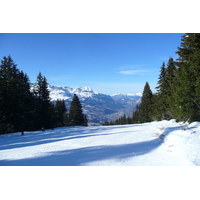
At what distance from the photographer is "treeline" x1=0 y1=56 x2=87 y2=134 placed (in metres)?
17.1

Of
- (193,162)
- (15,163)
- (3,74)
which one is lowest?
(15,163)

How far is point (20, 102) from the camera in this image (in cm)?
1855

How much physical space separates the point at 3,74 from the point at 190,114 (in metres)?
25.0

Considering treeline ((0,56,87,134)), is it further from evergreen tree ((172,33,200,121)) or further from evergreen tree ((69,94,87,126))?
evergreen tree ((172,33,200,121))

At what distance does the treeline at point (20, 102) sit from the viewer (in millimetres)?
17141

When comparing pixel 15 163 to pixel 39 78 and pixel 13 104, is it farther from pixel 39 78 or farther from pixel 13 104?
pixel 39 78

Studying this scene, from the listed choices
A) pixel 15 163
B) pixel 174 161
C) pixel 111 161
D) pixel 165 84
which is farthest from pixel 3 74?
pixel 165 84

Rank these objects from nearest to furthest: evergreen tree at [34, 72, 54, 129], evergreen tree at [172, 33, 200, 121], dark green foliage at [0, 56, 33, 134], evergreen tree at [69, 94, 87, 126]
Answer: evergreen tree at [172, 33, 200, 121] < dark green foliage at [0, 56, 33, 134] < evergreen tree at [34, 72, 54, 129] < evergreen tree at [69, 94, 87, 126]

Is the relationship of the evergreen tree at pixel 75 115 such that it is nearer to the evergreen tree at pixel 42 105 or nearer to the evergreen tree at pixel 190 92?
the evergreen tree at pixel 42 105

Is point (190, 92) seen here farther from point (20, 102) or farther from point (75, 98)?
point (75, 98)

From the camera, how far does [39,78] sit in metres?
25.8

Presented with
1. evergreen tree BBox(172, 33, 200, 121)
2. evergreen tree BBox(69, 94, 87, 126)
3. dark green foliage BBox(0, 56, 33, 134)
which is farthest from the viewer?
evergreen tree BBox(69, 94, 87, 126)

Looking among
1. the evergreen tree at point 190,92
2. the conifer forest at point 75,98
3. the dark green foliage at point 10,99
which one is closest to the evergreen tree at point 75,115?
the conifer forest at point 75,98

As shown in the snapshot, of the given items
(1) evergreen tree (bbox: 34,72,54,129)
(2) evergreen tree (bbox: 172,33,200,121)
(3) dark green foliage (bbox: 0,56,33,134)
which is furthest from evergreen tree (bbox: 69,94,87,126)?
(2) evergreen tree (bbox: 172,33,200,121)
